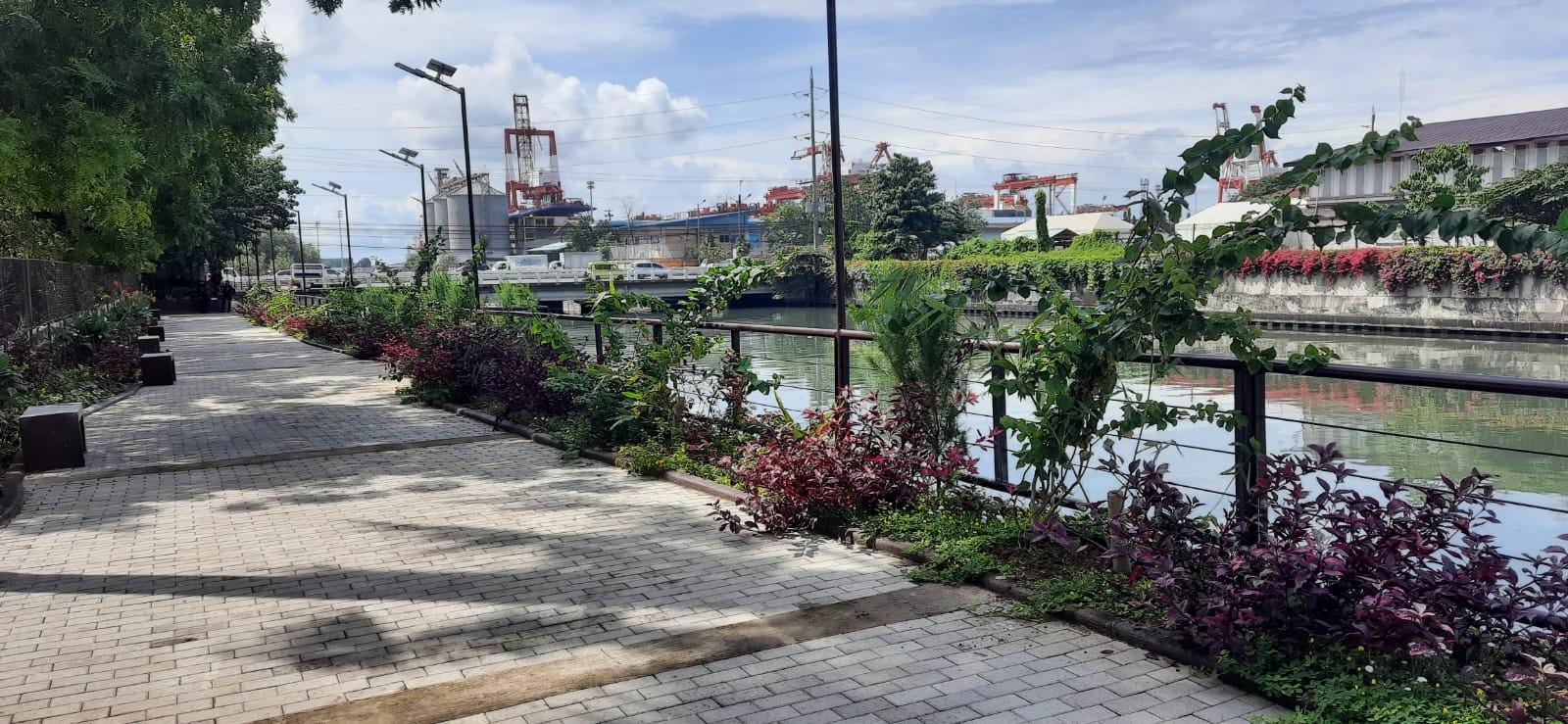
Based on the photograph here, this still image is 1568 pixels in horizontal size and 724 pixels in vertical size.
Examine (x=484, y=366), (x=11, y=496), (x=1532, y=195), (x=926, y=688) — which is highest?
(x=1532, y=195)

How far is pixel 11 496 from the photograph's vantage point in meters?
7.38

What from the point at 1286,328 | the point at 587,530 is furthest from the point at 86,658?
the point at 1286,328

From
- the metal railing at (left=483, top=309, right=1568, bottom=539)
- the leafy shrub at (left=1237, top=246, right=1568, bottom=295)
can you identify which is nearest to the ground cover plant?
the metal railing at (left=483, top=309, right=1568, bottom=539)

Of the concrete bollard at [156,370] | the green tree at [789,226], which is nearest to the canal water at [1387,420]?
the concrete bollard at [156,370]

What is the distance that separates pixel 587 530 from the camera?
6.27 metres

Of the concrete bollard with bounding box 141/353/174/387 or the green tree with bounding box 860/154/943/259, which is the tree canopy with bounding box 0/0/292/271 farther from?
the green tree with bounding box 860/154/943/259

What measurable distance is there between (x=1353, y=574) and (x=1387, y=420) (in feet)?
60.0

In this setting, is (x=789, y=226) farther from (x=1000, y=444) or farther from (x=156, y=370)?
(x=1000, y=444)

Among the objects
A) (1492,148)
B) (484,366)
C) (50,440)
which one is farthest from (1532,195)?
(50,440)

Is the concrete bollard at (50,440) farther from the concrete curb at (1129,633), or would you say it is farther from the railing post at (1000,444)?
the railing post at (1000,444)

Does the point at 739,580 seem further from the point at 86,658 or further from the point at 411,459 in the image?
the point at 411,459

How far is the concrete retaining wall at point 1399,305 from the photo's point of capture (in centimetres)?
3209

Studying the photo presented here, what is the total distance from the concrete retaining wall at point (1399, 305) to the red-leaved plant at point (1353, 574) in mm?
26456

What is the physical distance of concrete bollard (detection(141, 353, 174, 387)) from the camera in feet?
53.7
